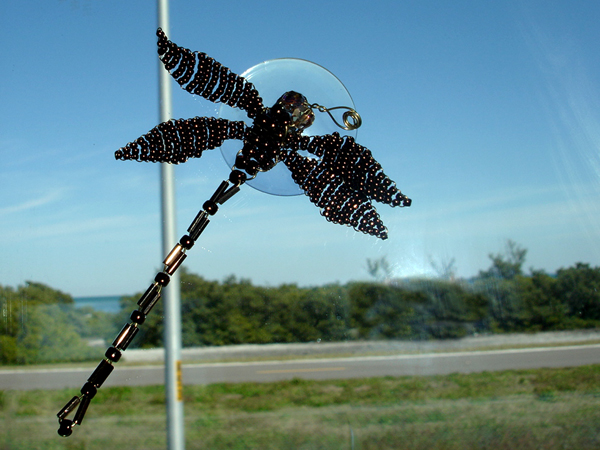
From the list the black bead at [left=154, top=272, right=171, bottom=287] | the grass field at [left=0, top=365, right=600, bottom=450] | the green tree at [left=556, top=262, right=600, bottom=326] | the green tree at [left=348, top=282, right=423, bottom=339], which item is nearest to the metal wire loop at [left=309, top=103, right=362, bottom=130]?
the black bead at [left=154, top=272, right=171, bottom=287]

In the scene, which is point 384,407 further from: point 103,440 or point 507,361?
point 103,440

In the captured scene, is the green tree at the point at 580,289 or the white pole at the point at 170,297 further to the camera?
the green tree at the point at 580,289

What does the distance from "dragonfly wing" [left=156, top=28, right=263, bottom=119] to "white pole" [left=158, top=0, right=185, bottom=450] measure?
240mm

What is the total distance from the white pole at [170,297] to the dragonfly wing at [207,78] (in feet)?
0.79

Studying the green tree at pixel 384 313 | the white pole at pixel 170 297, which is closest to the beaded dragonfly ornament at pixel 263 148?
the white pole at pixel 170 297

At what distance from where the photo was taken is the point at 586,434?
170cm

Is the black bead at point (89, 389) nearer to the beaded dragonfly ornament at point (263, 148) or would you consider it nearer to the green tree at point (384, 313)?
the beaded dragonfly ornament at point (263, 148)

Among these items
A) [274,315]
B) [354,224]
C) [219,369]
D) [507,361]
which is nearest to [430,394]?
[507,361]

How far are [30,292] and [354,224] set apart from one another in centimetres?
132

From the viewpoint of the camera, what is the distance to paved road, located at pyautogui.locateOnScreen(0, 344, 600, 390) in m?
1.90

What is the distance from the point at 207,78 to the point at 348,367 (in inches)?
75.0

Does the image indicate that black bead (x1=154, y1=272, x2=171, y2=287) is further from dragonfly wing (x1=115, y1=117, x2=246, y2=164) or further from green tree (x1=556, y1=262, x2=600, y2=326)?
green tree (x1=556, y1=262, x2=600, y2=326)

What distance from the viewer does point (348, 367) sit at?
2.23 metres

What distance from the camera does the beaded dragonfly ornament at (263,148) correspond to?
21.0 inches
